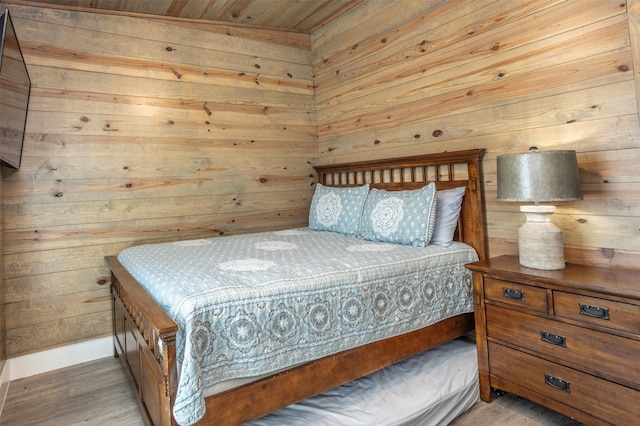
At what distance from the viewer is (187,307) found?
131cm

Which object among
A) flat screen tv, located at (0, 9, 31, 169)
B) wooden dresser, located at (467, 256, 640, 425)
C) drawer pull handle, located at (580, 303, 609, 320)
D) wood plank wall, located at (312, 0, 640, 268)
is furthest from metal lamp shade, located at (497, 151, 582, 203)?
flat screen tv, located at (0, 9, 31, 169)

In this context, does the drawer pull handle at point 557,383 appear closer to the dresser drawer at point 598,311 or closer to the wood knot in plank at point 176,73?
the dresser drawer at point 598,311

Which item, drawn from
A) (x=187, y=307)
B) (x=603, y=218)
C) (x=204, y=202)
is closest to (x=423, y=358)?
(x=603, y=218)

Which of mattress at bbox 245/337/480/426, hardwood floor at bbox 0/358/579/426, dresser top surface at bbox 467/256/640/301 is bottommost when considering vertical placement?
hardwood floor at bbox 0/358/579/426

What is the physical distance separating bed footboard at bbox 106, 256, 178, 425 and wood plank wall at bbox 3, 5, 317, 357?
0.60 m

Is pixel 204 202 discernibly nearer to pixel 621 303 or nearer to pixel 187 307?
pixel 187 307

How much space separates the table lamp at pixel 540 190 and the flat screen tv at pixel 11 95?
91.2 inches

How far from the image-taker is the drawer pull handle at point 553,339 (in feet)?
5.19

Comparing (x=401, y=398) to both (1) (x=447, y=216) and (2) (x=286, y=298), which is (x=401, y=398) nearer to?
(2) (x=286, y=298)

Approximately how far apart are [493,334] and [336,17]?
117 inches

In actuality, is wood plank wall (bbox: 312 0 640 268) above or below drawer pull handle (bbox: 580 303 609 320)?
above

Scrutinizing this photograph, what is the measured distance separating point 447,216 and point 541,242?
0.63m

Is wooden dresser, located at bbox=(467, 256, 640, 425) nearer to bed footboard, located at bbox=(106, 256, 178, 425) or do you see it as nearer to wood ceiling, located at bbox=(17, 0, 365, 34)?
bed footboard, located at bbox=(106, 256, 178, 425)

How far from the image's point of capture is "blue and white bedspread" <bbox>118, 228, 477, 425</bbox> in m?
1.32
